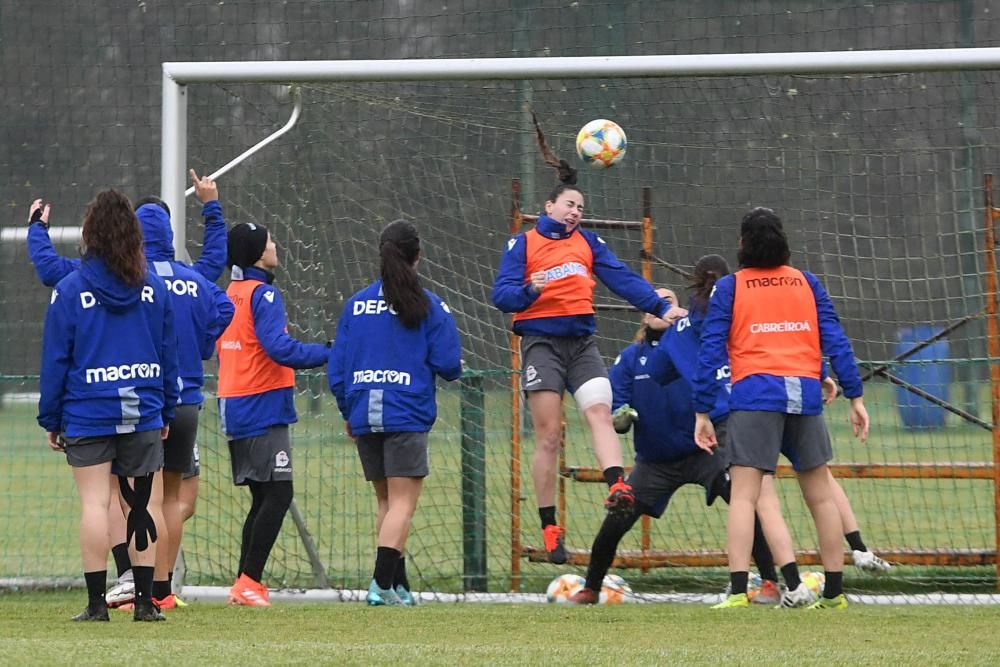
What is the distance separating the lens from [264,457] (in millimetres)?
7684

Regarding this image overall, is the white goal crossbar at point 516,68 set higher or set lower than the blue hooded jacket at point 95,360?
higher

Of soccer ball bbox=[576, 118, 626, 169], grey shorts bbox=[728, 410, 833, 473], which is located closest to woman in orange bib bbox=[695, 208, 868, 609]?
grey shorts bbox=[728, 410, 833, 473]

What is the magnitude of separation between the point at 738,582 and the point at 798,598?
0.29 meters

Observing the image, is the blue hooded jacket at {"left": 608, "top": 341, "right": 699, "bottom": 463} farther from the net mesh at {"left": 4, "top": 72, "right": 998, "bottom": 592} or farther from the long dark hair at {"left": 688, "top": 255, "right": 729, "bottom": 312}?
the net mesh at {"left": 4, "top": 72, "right": 998, "bottom": 592}

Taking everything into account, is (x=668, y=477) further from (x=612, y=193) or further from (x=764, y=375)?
(x=612, y=193)

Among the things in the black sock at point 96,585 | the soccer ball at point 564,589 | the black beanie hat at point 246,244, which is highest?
the black beanie hat at point 246,244

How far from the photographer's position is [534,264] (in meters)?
7.76

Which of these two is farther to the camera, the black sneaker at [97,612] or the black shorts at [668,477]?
the black shorts at [668,477]

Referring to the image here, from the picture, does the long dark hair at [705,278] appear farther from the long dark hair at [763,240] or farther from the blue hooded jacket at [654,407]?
the long dark hair at [763,240]

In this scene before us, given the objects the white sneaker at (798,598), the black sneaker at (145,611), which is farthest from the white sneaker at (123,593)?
the white sneaker at (798,598)

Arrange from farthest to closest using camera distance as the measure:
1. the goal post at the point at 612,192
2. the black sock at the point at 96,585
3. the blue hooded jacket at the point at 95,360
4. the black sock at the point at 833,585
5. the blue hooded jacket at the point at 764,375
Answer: the goal post at the point at 612,192
the black sock at the point at 833,585
the blue hooded jacket at the point at 764,375
the black sock at the point at 96,585
the blue hooded jacket at the point at 95,360

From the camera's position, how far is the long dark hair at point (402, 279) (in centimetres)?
729

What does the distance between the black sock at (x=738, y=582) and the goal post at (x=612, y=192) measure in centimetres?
158

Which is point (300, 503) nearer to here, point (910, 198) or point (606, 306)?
point (606, 306)
